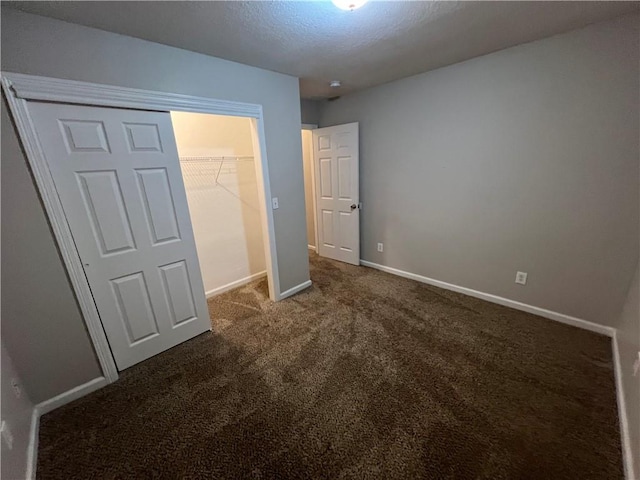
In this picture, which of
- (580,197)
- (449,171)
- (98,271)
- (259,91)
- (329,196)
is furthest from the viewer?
(329,196)

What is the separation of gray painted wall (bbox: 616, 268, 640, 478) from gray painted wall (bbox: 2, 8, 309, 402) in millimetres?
3143

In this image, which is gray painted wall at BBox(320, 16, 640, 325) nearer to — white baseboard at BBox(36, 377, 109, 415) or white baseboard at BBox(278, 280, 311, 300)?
white baseboard at BBox(278, 280, 311, 300)

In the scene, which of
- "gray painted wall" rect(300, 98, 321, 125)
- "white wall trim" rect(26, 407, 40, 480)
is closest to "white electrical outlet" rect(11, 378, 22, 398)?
"white wall trim" rect(26, 407, 40, 480)

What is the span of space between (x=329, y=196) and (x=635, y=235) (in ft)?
9.81

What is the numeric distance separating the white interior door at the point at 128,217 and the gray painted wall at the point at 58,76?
157 millimetres

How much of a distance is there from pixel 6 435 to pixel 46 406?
55cm

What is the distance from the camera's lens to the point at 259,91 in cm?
232

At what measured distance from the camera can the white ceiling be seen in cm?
141

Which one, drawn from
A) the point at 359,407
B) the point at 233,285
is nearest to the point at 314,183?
the point at 233,285

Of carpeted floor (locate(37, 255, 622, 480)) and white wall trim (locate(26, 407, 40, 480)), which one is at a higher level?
white wall trim (locate(26, 407, 40, 480))

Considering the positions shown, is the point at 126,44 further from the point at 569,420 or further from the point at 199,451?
the point at 569,420

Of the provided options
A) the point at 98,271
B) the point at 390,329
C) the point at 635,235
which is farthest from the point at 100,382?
the point at 635,235

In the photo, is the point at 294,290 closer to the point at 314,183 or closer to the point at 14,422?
the point at 314,183

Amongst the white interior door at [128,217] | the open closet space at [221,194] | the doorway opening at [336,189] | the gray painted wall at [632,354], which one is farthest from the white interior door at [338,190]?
the gray painted wall at [632,354]
